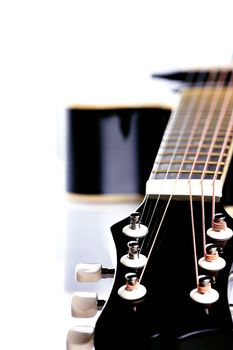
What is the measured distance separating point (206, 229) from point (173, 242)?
33 millimetres

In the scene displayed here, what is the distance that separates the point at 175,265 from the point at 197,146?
0.29m

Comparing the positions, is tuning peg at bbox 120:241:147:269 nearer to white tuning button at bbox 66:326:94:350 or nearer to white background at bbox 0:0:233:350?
white tuning button at bbox 66:326:94:350

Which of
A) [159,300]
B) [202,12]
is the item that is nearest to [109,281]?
[159,300]

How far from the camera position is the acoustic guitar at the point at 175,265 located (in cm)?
41

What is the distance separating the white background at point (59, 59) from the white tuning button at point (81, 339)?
27.3 inches

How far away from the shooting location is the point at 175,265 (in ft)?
1.58

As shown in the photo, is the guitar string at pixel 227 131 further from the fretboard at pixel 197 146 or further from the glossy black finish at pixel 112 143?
the glossy black finish at pixel 112 143

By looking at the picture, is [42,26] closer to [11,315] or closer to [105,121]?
[105,121]

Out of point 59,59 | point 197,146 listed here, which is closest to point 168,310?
point 197,146

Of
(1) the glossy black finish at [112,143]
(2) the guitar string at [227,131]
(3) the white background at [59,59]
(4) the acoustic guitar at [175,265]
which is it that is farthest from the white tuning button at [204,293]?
(3) the white background at [59,59]

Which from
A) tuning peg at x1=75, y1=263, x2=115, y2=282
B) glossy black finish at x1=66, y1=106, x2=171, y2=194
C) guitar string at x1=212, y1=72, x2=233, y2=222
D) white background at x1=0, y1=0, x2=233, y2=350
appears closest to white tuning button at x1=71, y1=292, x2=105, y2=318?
tuning peg at x1=75, y1=263, x2=115, y2=282

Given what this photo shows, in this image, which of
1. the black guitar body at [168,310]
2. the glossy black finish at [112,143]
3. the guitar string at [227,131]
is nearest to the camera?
the black guitar body at [168,310]

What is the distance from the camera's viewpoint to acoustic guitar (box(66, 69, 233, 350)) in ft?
1.35

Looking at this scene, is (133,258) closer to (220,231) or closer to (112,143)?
(220,231)
